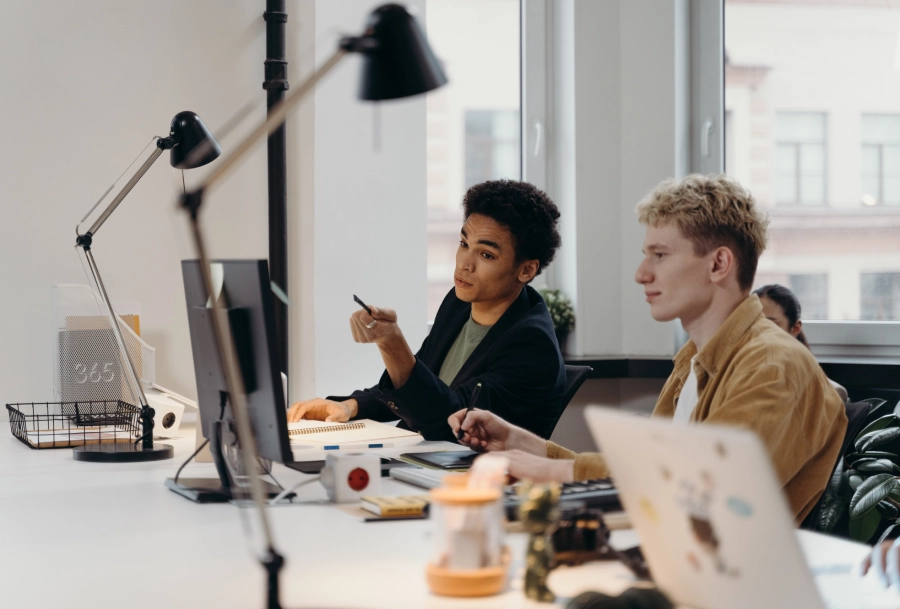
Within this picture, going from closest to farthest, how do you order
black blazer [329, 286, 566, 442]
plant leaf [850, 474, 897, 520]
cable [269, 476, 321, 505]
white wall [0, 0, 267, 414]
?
cable [269, 476, 321, 505] → black blazer [329, 286, 566, 442] → plant leaf [850, 474, 897, 520] → white wall [0, 0, 267, 414]

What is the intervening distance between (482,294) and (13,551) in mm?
1405

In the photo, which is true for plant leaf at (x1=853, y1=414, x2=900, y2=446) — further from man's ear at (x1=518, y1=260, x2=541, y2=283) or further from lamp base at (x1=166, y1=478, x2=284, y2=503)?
lamp base at (x1=166, y1=478, x2=284, y2=503)

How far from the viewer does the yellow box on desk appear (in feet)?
4.72

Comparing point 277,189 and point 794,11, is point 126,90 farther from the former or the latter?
point 794,11

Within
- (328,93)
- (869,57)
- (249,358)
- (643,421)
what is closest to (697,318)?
(249,358)

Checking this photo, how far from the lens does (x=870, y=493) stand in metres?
2.44

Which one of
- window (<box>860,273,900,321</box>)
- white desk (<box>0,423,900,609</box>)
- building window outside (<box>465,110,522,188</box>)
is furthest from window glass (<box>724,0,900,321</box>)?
white desk (<box>0,423,900,609</box>)

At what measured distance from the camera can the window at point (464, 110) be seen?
11.9 feet

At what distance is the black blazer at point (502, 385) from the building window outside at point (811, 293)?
4.08 ft

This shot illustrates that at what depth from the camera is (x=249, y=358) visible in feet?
4.85

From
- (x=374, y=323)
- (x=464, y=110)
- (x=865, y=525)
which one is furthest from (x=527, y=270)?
(x=464, y=110)

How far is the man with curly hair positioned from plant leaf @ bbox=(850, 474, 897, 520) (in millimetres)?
794

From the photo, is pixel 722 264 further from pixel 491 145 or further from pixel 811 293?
pixel 491 145

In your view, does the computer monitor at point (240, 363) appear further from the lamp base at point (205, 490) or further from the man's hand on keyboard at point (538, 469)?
the man's hand on keyboard at point (538, 469)
